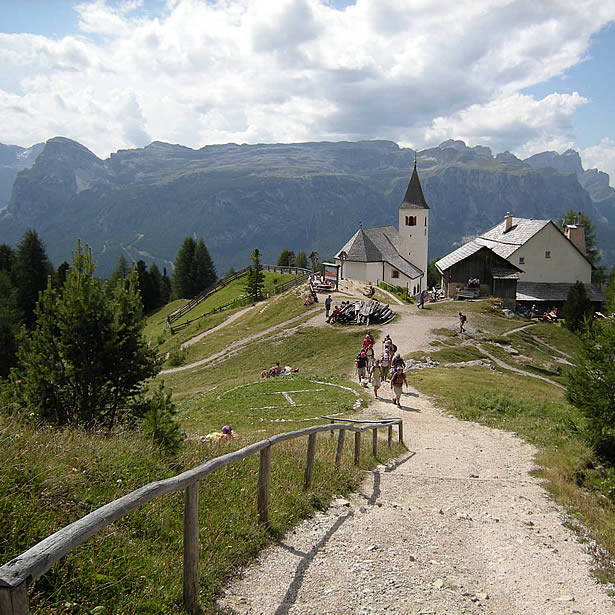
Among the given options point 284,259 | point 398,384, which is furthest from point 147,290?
point 398,384

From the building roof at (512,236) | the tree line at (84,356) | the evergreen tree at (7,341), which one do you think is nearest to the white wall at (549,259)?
the building roof at (512,236)

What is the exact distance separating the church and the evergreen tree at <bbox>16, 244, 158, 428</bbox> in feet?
A: 173

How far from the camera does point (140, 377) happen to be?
16578mm

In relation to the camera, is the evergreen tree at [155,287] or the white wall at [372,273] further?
the evergreen tree at [155,287]

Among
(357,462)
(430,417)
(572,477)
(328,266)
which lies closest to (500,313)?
(328,266)

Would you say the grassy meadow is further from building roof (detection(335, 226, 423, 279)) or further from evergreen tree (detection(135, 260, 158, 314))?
evergreen tree (detection(135, 260, 158, 314))

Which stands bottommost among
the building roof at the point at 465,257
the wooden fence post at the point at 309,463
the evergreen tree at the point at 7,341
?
the evergreen tree at the point at 7,341

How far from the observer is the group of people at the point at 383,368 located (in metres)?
22.7

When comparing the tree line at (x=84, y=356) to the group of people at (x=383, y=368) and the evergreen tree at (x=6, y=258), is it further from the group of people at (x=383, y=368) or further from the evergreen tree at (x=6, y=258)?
the evergreen tree at (x=6, y=258)

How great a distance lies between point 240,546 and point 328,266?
54.7 meters

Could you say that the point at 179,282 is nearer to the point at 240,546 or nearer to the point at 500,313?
the point at 500,313

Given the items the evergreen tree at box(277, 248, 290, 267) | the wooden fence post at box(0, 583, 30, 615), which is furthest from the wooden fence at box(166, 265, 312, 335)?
the wooden fence post at box(0, 583, 30, 615)

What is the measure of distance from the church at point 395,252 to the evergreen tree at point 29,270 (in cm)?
4250

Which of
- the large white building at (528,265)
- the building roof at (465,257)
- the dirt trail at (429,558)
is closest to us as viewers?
the dirt trail at (429,558)
